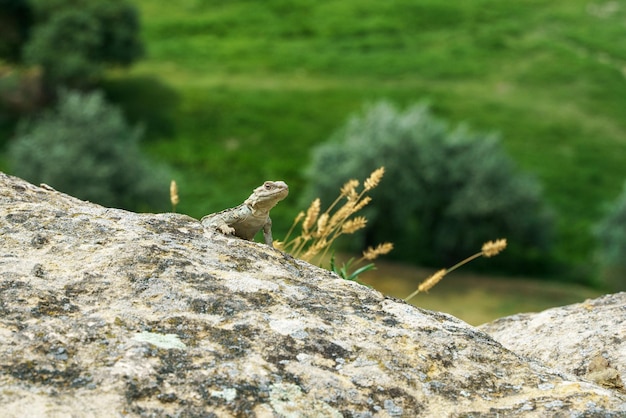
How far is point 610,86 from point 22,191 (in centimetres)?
5916

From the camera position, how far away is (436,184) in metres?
49.1

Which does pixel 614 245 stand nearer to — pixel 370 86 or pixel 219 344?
pixel 370 86

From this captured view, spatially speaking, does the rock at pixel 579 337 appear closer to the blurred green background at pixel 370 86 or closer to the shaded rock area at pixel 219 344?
A: the shaded rock area at pixel 219 344

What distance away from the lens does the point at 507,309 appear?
1618 inches

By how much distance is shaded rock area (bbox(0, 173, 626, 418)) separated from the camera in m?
4.25

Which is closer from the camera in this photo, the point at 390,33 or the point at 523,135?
the point at 523,135

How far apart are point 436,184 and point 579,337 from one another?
43083 mm

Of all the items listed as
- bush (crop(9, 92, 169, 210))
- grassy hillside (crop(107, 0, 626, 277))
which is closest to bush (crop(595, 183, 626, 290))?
grassy hillside (crop(107, 0, 626, 277))

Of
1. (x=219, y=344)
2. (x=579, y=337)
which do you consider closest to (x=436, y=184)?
(x=579, y=337)

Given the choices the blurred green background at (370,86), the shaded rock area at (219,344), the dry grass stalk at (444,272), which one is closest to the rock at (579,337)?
the dry grass stalk at (444,272)

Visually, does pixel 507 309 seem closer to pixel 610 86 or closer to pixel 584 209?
pixel 584 209

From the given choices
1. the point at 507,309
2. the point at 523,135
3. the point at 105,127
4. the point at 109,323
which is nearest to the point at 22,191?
the point at 109,323

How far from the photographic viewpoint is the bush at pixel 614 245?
44.7 meters

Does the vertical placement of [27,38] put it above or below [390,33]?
below
